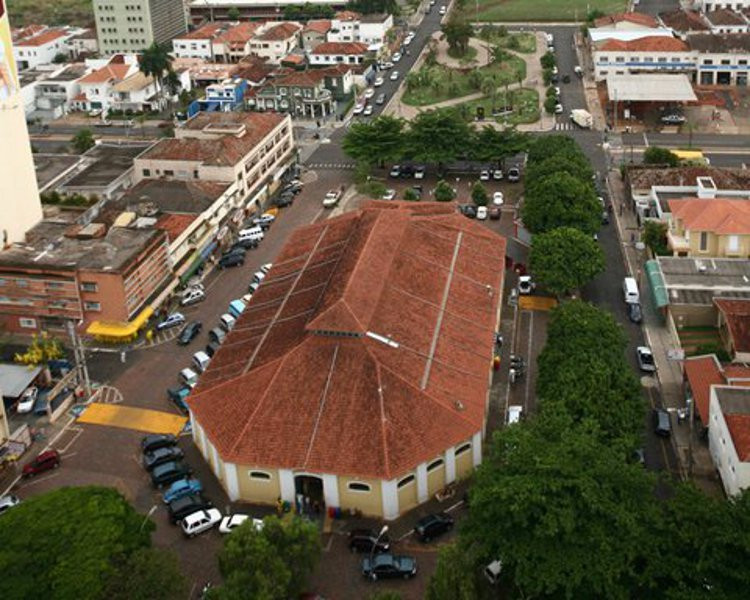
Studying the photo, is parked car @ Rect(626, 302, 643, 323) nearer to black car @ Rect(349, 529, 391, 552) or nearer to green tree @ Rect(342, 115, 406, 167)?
black car @ Rect(349, 529, 391, 552)

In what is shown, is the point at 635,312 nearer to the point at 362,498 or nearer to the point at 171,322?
the point at 362,498

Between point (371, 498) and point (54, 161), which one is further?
point (54, 161)

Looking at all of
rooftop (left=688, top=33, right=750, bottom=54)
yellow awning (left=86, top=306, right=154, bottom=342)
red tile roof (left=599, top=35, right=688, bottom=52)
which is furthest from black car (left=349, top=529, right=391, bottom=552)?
rooftop (left=688, top=33, right=750, bottom=54)

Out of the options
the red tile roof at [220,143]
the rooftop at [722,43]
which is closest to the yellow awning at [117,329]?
the red tile roof at [220,143]

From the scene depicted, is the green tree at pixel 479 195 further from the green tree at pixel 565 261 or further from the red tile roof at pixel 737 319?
the red tile roof at pixel 737 319

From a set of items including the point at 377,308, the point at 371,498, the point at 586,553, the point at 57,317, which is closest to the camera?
the point at 586,553

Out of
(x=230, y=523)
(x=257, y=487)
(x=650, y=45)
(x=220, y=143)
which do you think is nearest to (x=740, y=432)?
(x=257, y=487)

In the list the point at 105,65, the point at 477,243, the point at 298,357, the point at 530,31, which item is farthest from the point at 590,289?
the point at 530,31

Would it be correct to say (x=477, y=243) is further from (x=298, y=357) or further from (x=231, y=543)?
(x=231, y=543)
